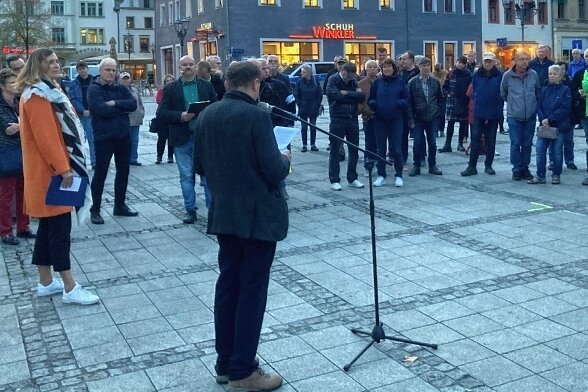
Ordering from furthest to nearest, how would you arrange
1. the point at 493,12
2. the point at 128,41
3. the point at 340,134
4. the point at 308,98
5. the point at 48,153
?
the point at 128,41 < the point at 493,12 < the point at 308,98 < the point at 340,134 < the point at 48,153

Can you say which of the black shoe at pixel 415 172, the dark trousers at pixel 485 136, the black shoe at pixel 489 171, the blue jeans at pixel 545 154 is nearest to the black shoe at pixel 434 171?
the black shoe at pixel 415 172

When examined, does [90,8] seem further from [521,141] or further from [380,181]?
[521,141]

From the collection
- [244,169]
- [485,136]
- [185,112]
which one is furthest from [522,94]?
[244,169]

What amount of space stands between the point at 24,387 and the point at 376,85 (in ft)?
27.3

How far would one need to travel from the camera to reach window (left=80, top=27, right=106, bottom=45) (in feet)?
272

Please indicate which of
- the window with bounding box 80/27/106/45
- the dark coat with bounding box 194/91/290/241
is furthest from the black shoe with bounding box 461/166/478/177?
the window with bounding box 80/27/106/45

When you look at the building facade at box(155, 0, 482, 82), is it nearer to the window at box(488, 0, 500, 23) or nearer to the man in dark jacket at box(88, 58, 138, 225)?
the window at box(488, 0, 500, 23)

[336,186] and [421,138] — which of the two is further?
[421,138]

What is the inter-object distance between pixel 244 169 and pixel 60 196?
97.0 inches

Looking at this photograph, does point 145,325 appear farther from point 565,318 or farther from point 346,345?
point 565,318

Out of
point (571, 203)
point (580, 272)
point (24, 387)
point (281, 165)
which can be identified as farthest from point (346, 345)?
point (571, 203)

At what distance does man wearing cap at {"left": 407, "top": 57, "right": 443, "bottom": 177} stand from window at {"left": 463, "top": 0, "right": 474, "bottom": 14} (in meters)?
41.2

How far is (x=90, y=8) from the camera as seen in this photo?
274 feet

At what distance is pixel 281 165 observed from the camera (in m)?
4.50
